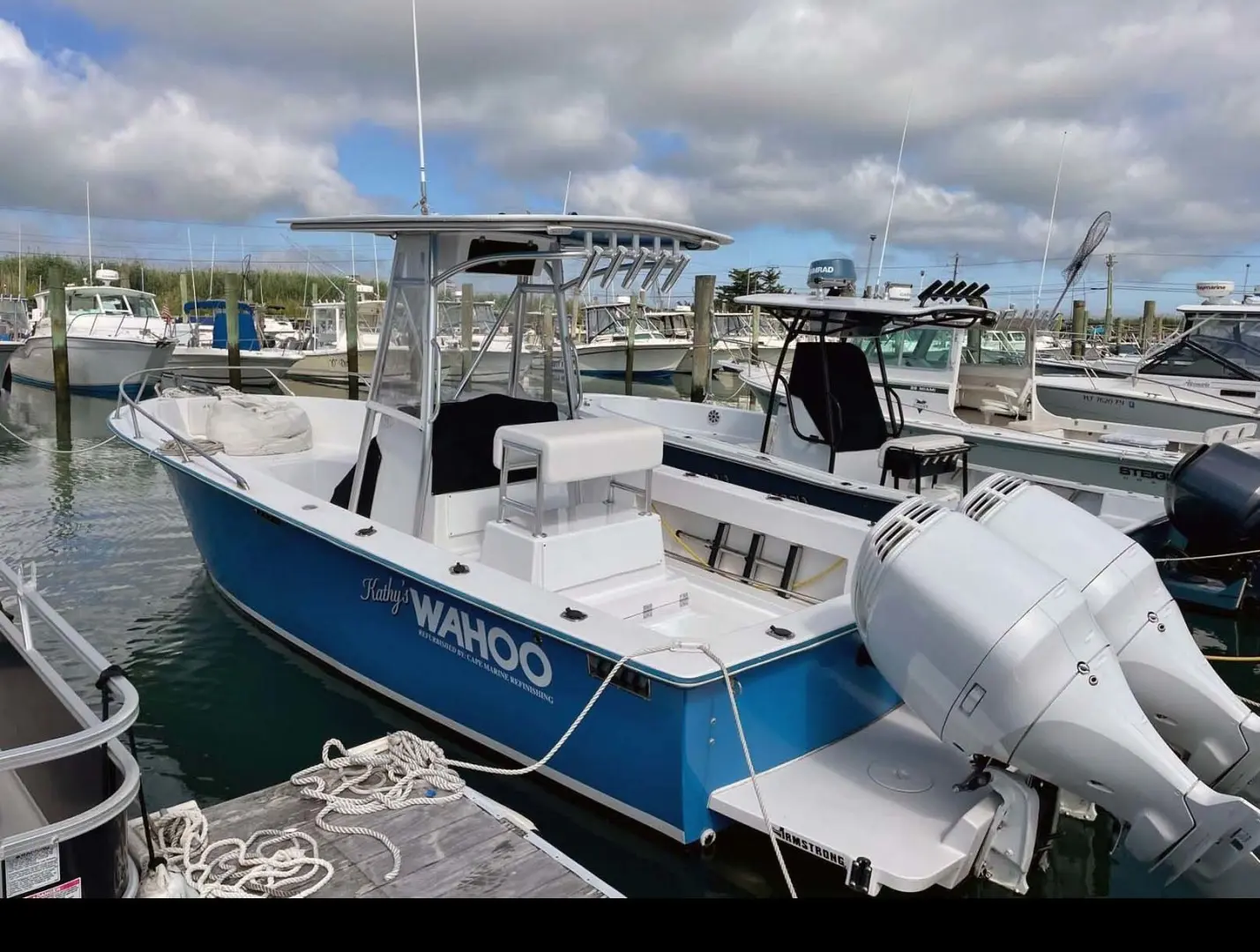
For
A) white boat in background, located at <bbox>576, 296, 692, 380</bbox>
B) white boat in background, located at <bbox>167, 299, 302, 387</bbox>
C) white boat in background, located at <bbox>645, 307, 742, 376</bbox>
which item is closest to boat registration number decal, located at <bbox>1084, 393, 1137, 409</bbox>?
white boat in background, located at <bbox>645, 307, 742, 376</bbox>

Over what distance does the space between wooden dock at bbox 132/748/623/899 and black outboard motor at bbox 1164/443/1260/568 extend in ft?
16.6

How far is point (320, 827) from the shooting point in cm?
305

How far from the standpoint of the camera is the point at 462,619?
4.09 meters

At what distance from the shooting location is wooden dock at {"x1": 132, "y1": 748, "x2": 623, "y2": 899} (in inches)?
109

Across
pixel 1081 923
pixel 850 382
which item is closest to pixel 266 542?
pixel 850 382

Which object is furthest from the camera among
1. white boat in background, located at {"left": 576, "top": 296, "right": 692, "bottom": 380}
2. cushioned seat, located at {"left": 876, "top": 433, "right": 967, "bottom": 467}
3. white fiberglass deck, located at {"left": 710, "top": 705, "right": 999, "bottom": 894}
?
white boat in background, located at {"left": 576, "top": 296, "right": 692, "bottom": 380}

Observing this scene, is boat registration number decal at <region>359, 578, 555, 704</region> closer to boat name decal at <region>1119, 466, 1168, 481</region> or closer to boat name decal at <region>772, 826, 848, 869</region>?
boat name decal at <region>772, 826, 848, 869</region>

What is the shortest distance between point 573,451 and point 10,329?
25.7 metres

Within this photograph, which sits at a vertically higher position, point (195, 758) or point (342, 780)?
point (342, 780)

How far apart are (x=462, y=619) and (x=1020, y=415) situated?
7749 millimetres

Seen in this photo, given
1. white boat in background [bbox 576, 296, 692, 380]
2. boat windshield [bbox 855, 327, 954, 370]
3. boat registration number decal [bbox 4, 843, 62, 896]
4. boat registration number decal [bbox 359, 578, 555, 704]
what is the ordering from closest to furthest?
boat registration number decal [bbox 4, 843, 62, 896], boat registration number decal [bbox 359, 578, 555, 704], boat windshield [bbox 855, 327, 954, 370], white boat in background [bbox 576, 296, 692, 380]

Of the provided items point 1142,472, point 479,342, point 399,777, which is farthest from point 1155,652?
point 1142,472

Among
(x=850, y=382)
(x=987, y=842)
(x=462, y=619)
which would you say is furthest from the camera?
(x=850, y=382)

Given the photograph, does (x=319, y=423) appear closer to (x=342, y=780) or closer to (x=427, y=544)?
(x=427, y=544)
